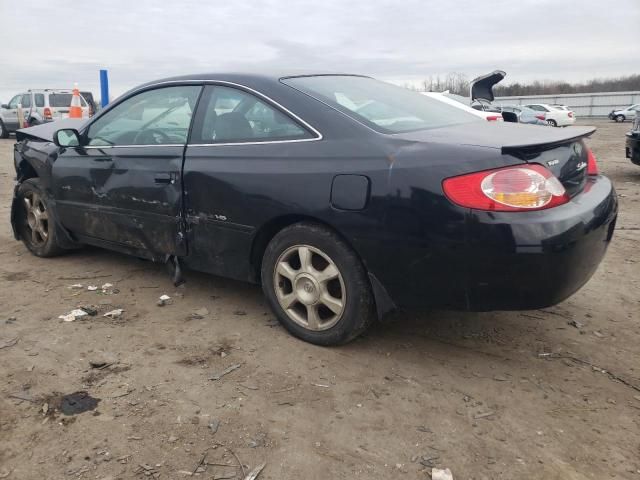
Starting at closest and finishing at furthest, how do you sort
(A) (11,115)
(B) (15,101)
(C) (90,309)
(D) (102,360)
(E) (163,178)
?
(D) (102,360) → (E) (163,178) → (C) (90,309) → (B) (15,101) → (A) (11,115)

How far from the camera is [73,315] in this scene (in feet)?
11.7

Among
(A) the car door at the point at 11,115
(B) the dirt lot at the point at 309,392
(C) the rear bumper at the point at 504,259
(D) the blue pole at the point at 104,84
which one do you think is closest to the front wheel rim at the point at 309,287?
(B) the dirt lot at the point at 309,392

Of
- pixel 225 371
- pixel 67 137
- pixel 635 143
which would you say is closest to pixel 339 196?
→ pixel 225 371

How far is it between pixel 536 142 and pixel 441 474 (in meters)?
1.55

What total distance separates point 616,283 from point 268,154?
2877 millimetres

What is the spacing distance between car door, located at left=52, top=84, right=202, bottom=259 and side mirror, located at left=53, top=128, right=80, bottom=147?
0.05m


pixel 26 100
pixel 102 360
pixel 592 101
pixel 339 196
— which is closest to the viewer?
pixel 339 196

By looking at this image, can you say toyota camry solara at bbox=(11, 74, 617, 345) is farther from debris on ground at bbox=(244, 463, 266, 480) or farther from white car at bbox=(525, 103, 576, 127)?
white car at bbox=(525, 103, 576, 127)

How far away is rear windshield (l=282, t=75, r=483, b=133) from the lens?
3049mm

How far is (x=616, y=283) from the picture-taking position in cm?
417

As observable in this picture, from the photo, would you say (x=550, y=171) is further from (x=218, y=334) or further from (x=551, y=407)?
(x=218, y=334)

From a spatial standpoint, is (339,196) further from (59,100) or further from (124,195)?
(59,100)

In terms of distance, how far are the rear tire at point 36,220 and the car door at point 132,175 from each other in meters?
0.25

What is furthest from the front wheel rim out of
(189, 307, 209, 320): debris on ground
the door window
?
the door window
